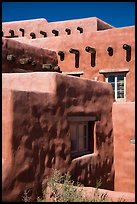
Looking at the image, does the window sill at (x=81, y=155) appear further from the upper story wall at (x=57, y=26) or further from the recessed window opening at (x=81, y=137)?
the upper story wall at (x=57, y=26)

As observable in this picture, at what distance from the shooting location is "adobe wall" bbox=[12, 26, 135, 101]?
45.6 feet

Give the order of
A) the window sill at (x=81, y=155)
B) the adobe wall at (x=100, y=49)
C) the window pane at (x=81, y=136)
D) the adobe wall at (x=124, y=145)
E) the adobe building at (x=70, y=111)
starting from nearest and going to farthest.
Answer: the adobe building at (x=70, y=111) → the window sill at (x=81, y=155) → the window pane at (x=81, y=136) → the adobe wall at (x=124, y=145) → the adobe wall at (x=100, y=49)

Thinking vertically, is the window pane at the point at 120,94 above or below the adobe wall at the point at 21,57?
below

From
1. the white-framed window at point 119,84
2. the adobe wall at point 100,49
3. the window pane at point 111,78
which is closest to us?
the adobe wall at point 100,49

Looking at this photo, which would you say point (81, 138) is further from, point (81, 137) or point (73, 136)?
point (73, 136)

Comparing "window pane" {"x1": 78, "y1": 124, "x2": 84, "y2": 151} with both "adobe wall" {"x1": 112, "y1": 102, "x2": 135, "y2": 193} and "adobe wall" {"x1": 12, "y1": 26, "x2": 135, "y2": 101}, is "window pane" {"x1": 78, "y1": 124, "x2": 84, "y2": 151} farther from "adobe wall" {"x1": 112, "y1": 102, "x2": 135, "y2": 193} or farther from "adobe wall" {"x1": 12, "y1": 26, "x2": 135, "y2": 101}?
"adobe wall" {"x1": 12, "y1": 26, "x2": 135, "y2": 101}

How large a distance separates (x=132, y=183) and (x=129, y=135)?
5.07 ft

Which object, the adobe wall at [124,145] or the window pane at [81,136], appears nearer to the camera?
the window pane at [81,136]

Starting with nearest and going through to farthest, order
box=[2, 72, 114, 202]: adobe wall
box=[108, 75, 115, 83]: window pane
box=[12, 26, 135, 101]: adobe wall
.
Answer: box=[2, 72, 114, 202]: adobe wall → box=[12, 26, 135, 101]: adobe wall → box=[108, 75, 115, 83]: window pane

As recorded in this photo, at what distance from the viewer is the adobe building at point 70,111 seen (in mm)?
6660

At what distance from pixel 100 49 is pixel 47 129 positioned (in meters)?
7.81

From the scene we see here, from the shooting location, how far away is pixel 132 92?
13758mm

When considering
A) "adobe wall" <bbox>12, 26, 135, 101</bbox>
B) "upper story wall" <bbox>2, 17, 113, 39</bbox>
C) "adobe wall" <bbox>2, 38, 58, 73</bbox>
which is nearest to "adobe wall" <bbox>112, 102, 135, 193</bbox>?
"adobe wall" <bbox>12, 26, 135, 101</bbox>

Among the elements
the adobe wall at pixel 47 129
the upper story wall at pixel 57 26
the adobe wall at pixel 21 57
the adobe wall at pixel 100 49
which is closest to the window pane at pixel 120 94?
the adobe wall at pixel 100 49
